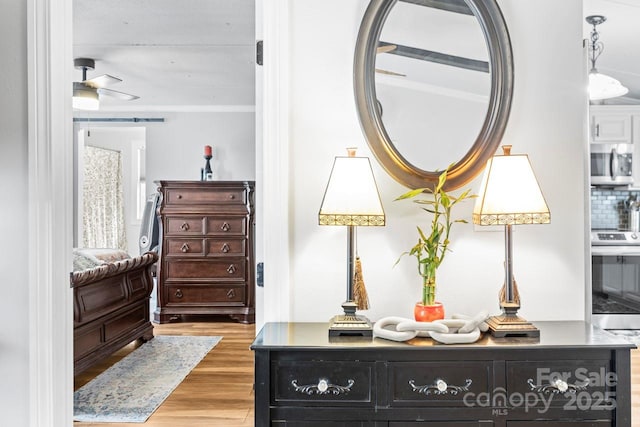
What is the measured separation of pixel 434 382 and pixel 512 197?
619 mm

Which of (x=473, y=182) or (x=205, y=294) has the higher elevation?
(x=473, y=182)

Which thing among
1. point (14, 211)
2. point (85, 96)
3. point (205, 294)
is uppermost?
point (85, 96)

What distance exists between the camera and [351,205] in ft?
5.45

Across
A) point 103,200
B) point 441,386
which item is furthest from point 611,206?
point 103,200

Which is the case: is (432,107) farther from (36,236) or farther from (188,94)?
(188,94)

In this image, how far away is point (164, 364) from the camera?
12.6 ft

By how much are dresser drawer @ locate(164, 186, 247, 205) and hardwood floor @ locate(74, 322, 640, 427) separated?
1.44 m

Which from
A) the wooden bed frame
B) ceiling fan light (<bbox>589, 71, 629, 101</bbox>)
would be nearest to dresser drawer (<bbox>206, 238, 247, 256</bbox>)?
the wooden bed frame

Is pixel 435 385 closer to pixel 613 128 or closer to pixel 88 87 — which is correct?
pixel 88 87

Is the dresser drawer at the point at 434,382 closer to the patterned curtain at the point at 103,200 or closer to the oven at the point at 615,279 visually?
the oven at the point at 615,279

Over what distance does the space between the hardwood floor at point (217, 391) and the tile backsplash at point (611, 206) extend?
158 cm

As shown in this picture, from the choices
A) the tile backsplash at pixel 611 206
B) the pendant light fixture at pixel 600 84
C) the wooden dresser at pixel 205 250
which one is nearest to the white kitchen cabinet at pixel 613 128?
the tile backsplash at pixel 611 206

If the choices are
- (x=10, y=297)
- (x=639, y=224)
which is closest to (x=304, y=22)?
(x=10, y=297)

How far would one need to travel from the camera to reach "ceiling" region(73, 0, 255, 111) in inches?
132
